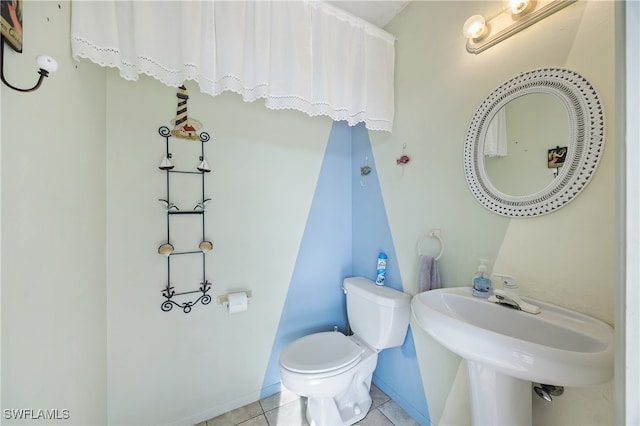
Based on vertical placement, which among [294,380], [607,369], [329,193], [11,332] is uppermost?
[329,193]

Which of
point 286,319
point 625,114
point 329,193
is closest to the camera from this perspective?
point 625,114

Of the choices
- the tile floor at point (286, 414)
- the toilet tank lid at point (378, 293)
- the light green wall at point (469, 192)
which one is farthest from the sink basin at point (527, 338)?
the tile floor at point (286, 414)

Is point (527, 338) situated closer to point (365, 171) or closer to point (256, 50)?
point (365, 171)

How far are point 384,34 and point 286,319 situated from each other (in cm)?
202

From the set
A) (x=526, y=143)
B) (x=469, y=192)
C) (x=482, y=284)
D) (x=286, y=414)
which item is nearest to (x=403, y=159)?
(x=469, y=192)

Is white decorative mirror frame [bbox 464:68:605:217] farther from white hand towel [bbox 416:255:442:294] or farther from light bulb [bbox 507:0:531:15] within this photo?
white hand towel [bbox 416:255:442:294]

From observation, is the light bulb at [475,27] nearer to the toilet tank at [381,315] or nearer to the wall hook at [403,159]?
the wall hook at [403,159]

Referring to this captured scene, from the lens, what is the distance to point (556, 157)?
0.88 m

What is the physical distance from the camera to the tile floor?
142 centimetres

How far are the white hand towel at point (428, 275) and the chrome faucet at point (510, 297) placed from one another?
270 millimetres

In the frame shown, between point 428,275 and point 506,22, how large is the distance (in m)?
1.20

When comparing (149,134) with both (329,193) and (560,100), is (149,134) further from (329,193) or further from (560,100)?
(560,100)

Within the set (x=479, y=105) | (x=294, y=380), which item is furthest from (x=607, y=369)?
(x=294, y=380)

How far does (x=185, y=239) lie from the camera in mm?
1374
